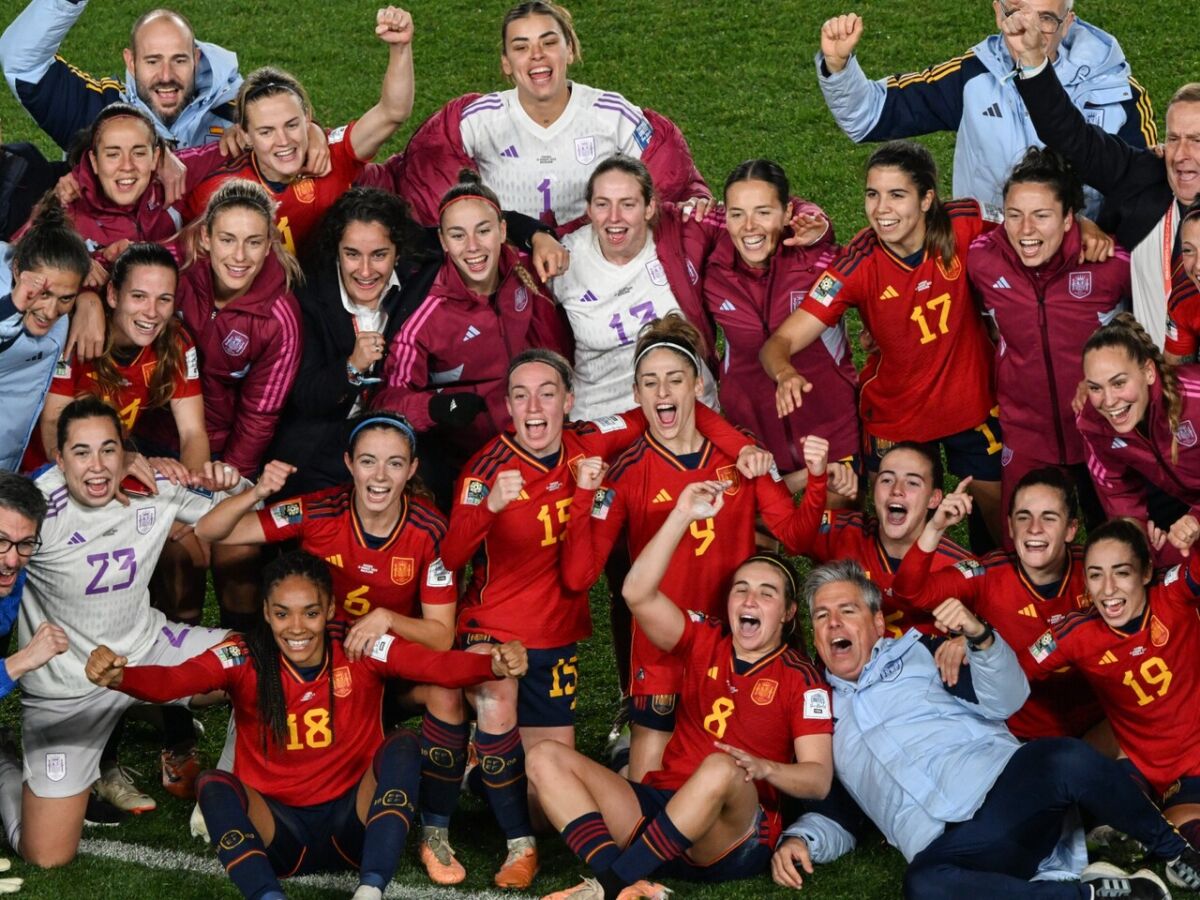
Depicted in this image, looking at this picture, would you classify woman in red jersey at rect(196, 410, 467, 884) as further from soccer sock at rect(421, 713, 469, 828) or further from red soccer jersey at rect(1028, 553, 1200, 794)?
red soccer jersey at rect(1028, 553, 1200, 794)

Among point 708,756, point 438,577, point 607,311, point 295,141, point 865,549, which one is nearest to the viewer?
point 708,756

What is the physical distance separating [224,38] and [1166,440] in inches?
325

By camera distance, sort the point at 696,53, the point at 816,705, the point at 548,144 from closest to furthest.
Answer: the point at 816,705
the point at 548,144
the point at 696,53

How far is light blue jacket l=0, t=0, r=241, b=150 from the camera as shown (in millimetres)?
7855

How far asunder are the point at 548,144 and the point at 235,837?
3054 millimetres

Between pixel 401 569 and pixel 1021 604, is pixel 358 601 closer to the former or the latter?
pixel 401 569

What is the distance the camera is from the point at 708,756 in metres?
6.12

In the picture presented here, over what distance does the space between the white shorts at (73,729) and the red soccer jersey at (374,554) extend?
0.44m

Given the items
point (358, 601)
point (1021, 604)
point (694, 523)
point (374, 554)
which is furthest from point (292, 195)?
point (1021, 604)

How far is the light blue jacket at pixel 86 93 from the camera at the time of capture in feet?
25.8

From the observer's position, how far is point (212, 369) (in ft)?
23.3

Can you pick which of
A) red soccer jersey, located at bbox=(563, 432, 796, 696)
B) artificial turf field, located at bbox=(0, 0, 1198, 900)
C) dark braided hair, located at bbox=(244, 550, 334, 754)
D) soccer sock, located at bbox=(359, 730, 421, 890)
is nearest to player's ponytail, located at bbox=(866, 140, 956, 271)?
red soccer jersey, located at bbox=(563, 432, 796, 696)

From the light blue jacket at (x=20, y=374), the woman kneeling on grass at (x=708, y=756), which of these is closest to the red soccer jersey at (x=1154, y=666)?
the woman kneeling on grass at (x=708, y=756)

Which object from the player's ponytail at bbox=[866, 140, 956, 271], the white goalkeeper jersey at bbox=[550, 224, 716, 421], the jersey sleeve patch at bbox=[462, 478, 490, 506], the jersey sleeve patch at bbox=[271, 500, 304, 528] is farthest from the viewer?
the white goalkeeper jersey at bbox=[550, 224, 716, 421]
